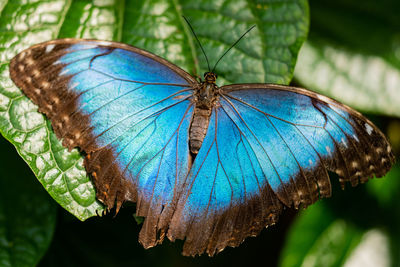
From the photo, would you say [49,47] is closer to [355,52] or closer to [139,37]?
[139,37]

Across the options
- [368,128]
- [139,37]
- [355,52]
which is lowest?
[368,128]

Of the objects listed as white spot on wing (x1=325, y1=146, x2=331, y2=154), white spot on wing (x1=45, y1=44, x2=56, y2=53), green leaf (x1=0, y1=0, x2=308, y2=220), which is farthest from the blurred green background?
white spot on wing (x1=325, y1=146, x2=331, y2=154)

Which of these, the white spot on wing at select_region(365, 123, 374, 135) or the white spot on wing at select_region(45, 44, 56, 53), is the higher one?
the white spot on wing at select_region(45, 44, 56, 53)

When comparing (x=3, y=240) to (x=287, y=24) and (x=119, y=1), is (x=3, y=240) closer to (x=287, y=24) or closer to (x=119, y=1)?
(x=119, y=1)

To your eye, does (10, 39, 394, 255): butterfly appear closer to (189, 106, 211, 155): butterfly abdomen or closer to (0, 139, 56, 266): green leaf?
(189, 106, 211, 155): butterfly abdomen

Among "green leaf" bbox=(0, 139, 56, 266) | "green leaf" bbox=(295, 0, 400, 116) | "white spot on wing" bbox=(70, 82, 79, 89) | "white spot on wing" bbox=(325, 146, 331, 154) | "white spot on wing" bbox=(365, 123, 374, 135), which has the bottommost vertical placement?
"green leaf" bbox=(0, 139, 56, 266)

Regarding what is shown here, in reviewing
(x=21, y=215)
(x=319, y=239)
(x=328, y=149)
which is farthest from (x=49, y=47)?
(x=319, y=239)
